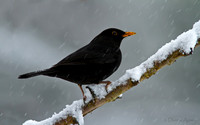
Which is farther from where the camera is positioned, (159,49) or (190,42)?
(159,49)

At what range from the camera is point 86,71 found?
447cm

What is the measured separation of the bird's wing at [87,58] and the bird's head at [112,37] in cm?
85

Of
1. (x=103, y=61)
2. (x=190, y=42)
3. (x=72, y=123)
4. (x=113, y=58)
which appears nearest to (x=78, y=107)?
(x=72, y=123)

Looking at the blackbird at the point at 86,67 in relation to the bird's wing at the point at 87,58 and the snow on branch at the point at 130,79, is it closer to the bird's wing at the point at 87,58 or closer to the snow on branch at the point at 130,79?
the bird's wing at the point at 87,58

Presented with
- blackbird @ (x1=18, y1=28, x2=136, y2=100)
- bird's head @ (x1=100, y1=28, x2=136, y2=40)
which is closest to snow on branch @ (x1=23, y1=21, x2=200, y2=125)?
blackbird @ (x1=18, y1=28, x2=136, y2=100)

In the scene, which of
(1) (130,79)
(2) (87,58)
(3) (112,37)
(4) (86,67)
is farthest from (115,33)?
(1) (130,79)

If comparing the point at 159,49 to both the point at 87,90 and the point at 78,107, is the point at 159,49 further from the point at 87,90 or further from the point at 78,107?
the point at 78,107

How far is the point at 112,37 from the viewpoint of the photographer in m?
5.80

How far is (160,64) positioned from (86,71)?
168 centimetres

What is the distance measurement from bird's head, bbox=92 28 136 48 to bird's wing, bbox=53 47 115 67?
846 mm

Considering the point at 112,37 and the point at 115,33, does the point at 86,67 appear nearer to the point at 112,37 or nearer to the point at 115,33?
the point at 112,37

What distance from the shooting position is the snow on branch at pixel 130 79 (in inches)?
132

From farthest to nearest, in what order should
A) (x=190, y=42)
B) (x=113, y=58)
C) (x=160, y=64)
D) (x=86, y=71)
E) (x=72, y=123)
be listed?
(x=113, y=58), (x=86, y=71), (x=72, y=123), (x=160, y=64), (x=190, y=42)

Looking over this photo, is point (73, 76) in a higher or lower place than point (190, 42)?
higher
